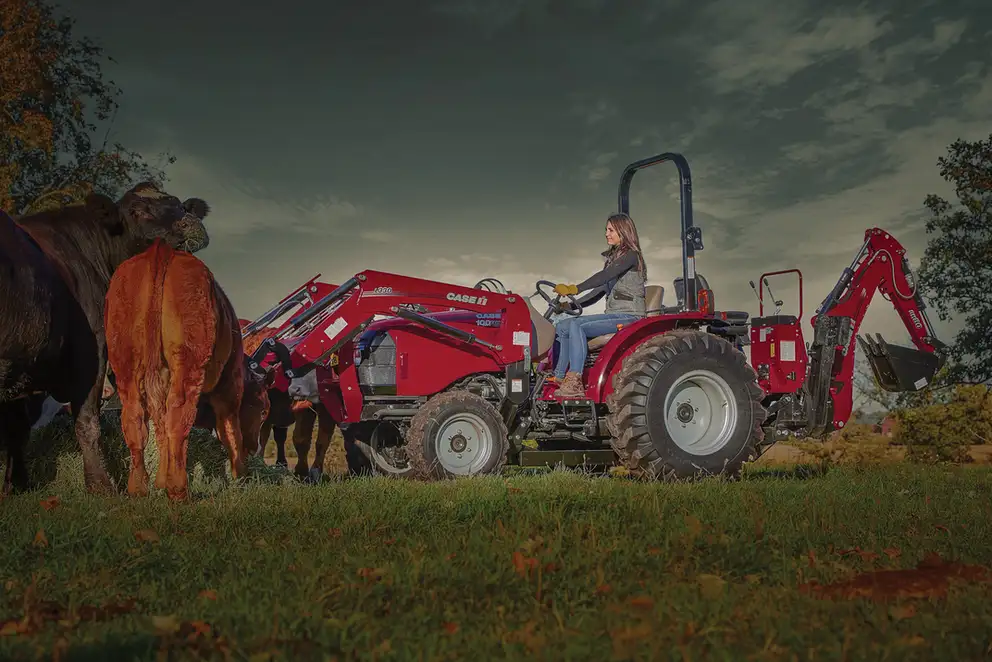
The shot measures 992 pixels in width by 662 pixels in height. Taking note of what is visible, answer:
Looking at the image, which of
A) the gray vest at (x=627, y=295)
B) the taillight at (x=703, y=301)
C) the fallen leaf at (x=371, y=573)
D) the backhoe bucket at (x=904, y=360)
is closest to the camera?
the fallen leaf at (x=371, y=573)

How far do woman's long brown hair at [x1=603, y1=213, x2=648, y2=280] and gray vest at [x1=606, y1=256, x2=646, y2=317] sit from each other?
0.30 ft

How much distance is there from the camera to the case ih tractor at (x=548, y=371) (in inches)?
324

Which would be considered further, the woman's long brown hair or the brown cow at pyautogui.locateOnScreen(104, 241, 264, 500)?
the woman's long brown hair

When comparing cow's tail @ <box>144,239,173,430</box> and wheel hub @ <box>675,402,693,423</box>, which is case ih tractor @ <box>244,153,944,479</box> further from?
cow's tail @ <box>144,239,173,430</box>

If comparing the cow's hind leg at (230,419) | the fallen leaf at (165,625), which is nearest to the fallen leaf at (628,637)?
the fallen leaf at (165,625)

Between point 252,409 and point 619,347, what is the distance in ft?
10.9

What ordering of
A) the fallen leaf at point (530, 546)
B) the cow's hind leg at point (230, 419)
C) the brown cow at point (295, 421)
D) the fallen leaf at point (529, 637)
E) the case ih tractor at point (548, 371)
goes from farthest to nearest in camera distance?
the brown cow at point (295, 421) < the case ih tractor at point (548, 371) < the cow's hind leg at point (230, 419) < the fallen leaf at point (530, 546) < the fallen leaf at point (529, 637)

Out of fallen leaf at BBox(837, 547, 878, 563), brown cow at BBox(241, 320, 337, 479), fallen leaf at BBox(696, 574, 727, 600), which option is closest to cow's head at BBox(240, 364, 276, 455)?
brown cow at BBox(241, 320, 337, 479)

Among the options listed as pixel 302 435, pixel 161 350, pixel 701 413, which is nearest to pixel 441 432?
pixel 701 413

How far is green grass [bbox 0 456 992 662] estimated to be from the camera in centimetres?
314

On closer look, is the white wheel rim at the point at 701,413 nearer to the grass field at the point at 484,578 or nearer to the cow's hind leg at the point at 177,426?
the grass field at the point at 484,578

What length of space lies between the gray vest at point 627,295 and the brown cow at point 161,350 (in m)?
4.07

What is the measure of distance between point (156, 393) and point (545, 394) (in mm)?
4167

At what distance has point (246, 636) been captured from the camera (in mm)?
3256
